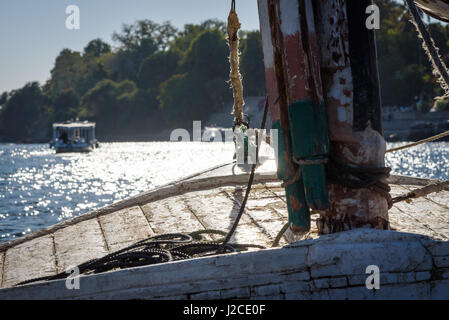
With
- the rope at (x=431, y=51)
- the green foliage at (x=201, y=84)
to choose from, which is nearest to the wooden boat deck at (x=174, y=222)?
the rope at (x=431, y=51)

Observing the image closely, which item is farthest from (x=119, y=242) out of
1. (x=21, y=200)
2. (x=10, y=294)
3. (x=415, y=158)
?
(x=415, y=158)

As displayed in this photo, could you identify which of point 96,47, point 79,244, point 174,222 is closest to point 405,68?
point 174,222

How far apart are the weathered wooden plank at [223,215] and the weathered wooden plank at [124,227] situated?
0.57 meters

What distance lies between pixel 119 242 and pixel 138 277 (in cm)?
184

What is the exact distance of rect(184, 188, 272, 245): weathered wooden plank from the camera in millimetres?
4191

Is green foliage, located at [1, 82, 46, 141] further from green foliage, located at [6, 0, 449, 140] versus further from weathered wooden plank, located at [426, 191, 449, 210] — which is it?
weathered wooden plank, located at [426, 191, 449, 210]

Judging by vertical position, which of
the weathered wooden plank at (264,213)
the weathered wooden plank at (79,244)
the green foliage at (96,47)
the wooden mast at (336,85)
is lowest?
the weathered wooden plank at (79,244)

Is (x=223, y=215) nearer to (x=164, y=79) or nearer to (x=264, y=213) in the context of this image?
(x=264, y=213)

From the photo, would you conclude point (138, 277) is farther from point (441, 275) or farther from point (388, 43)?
point (388, 43)

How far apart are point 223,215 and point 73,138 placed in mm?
54554

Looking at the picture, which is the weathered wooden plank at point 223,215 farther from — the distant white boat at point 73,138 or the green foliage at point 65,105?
the green foliage at point 65,105

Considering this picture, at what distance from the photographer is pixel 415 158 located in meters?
40.2

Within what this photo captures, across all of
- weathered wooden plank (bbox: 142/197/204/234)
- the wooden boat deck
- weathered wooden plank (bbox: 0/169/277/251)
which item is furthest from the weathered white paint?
weathered wooden plank (bbox: 0/169/277/251)

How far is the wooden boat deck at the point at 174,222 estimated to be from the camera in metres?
4.13
